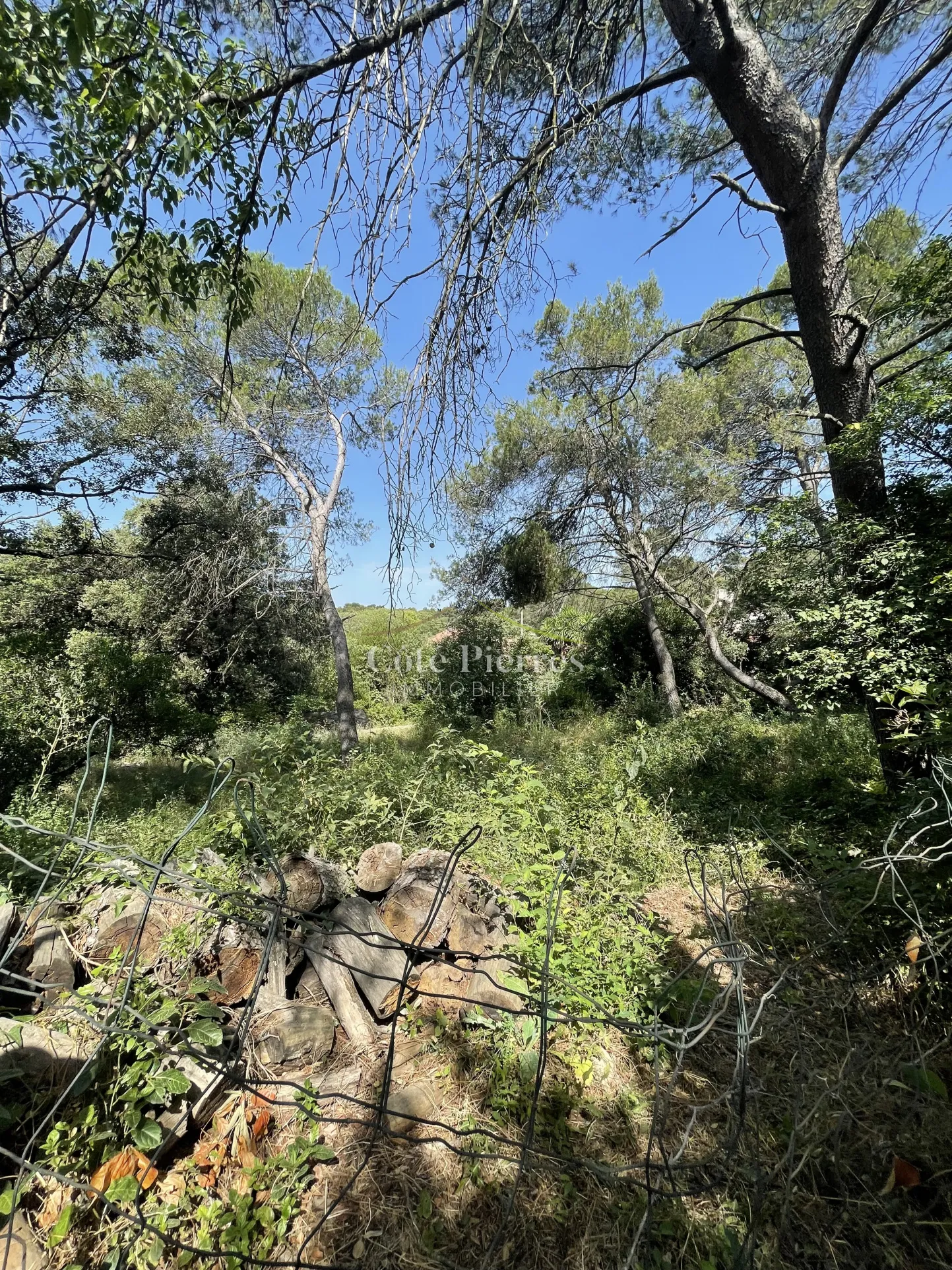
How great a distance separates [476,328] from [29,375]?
227 inches

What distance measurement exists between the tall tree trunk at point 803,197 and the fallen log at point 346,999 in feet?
12.8

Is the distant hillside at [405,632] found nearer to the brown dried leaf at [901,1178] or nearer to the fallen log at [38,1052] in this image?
the fallen log at [38,1052]

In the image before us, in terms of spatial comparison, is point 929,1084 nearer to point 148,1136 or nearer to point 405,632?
point 148,1136

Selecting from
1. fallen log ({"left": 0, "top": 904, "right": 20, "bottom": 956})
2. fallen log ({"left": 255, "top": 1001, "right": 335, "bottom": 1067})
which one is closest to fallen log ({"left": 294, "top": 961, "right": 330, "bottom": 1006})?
fallen log ({"left": 255, "top": 1001, "right": 335, "bottom": 1067})

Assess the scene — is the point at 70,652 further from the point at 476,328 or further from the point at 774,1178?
the point at 774,1178

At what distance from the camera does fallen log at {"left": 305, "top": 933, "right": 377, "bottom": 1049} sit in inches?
81.9

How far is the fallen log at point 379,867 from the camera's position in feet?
8.26

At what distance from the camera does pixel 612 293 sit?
23.8 feet

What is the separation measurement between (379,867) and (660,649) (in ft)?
21.8

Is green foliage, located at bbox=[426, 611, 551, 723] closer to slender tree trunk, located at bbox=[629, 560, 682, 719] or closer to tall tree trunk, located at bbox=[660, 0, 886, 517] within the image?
slender tree trunk, located at bbox=[629, 560, 682, 719]

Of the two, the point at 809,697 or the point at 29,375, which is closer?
the point at 809,697

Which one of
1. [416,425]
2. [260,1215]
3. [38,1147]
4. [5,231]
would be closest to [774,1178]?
[260,1215]

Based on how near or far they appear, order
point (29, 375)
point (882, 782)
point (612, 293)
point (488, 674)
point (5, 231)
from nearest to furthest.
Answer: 1. point (5, 231)
2. point (882, 782)
3. point (29, 375)
4. point (612, 293)
5. point (488, 674)

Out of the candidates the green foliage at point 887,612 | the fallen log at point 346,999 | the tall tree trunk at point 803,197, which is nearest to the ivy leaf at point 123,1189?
the fallen log at point 346,999
